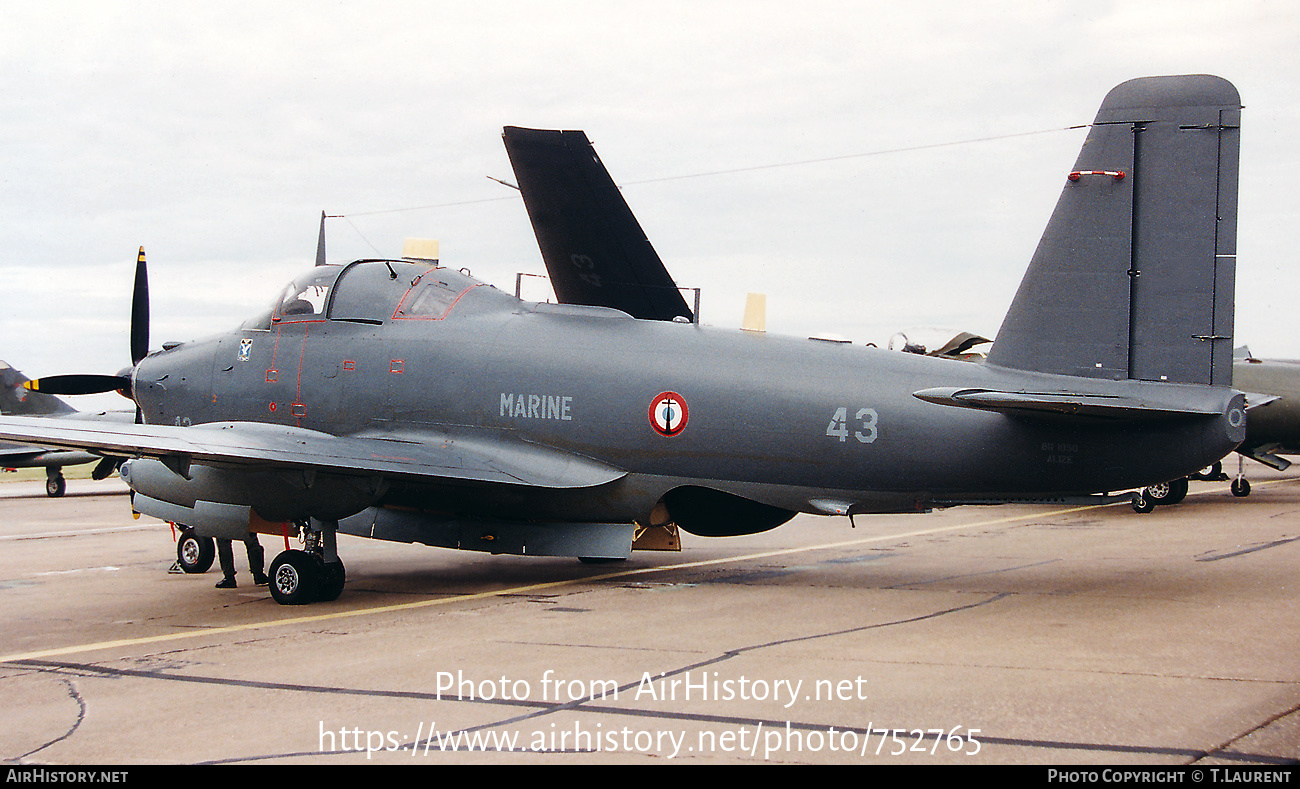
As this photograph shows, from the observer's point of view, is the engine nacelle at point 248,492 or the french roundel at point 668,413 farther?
the french roundel at point 668,413

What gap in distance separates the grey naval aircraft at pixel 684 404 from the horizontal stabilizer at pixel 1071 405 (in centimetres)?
4

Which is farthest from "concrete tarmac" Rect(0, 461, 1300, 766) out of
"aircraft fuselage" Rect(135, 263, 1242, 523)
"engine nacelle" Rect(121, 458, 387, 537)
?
"aircraft fuselage" Rect(135, 263, 1242, 523)

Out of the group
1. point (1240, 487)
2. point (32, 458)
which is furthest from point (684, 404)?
point (32, 458)

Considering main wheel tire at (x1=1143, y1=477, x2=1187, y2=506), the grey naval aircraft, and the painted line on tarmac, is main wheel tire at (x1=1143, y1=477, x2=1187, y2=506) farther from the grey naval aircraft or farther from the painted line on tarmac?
the grey naval aircraft

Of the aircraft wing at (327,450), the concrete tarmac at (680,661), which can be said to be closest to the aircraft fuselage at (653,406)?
the aircraft wing at (327,450)

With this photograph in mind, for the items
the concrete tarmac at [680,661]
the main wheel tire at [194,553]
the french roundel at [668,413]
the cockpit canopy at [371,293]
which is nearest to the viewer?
the concrete tarmac at [680,661]

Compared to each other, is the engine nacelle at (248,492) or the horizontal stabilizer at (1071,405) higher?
the horizontal stabilizer at (1071,405)

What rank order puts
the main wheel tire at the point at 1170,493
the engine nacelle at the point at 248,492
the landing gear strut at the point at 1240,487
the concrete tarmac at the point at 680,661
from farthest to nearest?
the landing gear strut at the point at 1240,487, the main wheel tire at the point at 1170,493, the engine nacelle at the point at 248,492, the concrete tarmac at the point at 680,661

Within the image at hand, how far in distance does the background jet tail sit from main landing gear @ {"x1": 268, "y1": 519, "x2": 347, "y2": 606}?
283 inches

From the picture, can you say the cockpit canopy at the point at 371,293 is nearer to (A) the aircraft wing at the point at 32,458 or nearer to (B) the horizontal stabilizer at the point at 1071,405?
(B) the horizontal stabilizer at the point at 1071,405

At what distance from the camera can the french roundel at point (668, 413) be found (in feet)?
36.6
